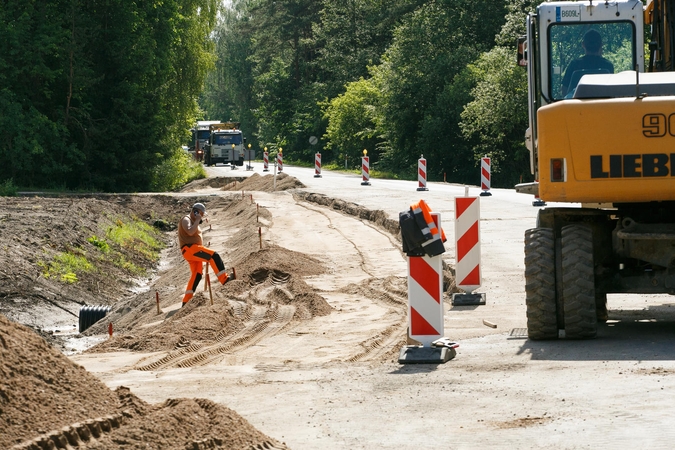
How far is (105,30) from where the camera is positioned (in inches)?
1599

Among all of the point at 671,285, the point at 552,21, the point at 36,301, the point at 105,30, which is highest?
the point at 105,30

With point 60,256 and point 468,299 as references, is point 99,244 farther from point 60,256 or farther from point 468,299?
point 468,299

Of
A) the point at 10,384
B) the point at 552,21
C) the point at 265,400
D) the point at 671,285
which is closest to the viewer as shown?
the point at 10,384

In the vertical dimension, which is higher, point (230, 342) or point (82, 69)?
point (82, 69)

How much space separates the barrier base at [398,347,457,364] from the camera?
871 centimetres

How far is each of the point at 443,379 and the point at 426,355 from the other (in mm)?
789

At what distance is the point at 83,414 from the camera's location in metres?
5.79

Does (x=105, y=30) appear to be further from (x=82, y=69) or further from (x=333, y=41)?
(x=333, y=41)

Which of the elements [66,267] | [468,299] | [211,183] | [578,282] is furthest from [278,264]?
[211,183]

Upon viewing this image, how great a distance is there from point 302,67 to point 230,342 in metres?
76.1

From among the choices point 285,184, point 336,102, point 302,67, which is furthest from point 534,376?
point 302,67

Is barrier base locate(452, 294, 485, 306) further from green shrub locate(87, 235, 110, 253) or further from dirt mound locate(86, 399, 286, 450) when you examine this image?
green shrub locate(87, 235, 110, 253)

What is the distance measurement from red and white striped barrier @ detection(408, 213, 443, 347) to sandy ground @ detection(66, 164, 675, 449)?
0.39 m

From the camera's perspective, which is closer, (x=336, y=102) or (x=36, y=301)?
(x=36, y=301)
